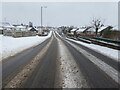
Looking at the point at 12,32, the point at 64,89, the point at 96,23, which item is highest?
the point at 96,23

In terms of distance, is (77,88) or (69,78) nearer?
(77,88)

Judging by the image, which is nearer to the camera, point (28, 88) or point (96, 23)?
point (28, 88)

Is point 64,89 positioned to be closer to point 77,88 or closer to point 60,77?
point 77,88

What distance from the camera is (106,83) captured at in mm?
4344

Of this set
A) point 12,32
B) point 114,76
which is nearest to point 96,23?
point 12,32

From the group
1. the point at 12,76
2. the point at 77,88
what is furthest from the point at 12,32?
the point at 77,88

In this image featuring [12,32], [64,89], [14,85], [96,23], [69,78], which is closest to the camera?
[64,89]

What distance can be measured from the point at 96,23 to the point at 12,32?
39.7 metres

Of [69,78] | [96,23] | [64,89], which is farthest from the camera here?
[96,23]

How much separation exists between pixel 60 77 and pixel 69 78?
1.24ft

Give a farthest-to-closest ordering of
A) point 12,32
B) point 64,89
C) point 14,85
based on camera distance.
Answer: point 12,32 < point 14,85 < point 64,89

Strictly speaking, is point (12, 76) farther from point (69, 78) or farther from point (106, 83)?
point (106, 83)

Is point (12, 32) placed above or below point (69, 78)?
above

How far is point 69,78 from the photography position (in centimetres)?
475
